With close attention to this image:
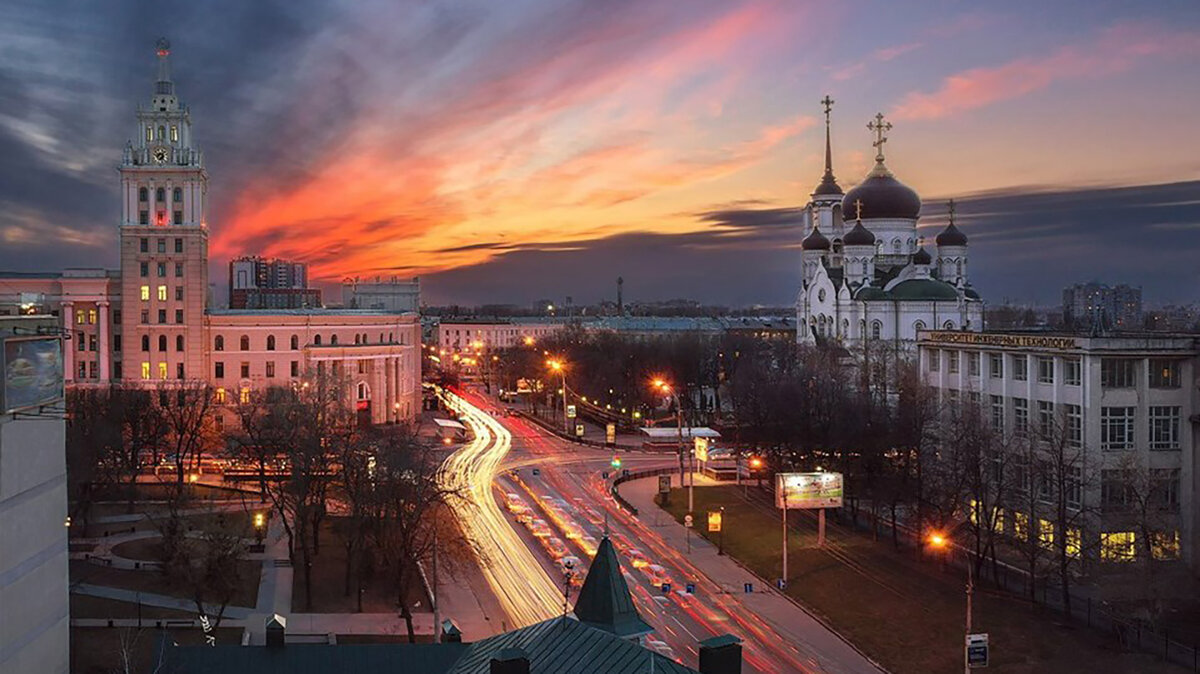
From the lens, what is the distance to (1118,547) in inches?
1745

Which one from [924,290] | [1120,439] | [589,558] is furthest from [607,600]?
[924,290]

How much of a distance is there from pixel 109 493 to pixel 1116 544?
2355 inches

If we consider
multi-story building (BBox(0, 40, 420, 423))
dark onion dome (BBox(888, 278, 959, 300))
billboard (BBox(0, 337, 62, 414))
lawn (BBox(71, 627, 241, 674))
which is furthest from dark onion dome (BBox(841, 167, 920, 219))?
billboard (BBox(0, 337, 62, 414))

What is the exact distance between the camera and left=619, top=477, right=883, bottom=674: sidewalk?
38531 mm

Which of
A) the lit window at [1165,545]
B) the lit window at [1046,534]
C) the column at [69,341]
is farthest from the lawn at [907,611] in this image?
the column at [69,341]

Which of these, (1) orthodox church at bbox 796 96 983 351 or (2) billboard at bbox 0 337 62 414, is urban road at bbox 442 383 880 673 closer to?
(2) billboard at bbox 0 337 62 414

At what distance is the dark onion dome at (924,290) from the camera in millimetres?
108938

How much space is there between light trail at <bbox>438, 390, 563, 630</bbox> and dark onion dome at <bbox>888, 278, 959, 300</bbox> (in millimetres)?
48805

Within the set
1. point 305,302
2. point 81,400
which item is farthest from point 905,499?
point 305,302

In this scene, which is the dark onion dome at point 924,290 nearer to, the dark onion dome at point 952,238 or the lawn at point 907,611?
the dark onion dome at point 952,238

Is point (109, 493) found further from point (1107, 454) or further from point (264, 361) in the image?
point (1107, 454)

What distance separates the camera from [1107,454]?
49.8 meters

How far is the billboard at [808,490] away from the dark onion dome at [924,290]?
6193 centimetres

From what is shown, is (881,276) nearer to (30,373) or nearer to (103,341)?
(103,341)
